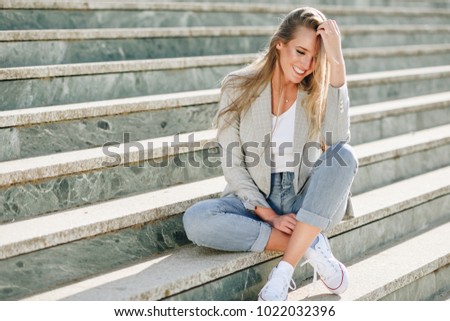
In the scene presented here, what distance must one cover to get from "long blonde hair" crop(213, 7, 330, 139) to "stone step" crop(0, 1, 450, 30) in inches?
62.1

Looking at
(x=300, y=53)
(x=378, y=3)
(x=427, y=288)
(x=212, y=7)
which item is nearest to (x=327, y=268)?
(x=427, y=288)

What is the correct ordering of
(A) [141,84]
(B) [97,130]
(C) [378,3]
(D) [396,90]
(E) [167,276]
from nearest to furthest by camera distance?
1. (E) [167,276]
2. (B) [97,130]
3. (A) [141,84]
4. (D) [396,90]
5. (C) [378,3]

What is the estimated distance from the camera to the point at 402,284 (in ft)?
10.7

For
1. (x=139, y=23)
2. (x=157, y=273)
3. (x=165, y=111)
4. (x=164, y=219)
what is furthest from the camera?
(x=139, y=23)

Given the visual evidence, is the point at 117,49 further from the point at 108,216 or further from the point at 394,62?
the point at 394,62

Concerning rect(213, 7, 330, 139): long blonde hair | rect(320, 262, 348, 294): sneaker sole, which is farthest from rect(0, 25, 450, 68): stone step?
rect(320, 262, 348, 294): sneaker sole

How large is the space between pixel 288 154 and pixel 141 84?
121cm

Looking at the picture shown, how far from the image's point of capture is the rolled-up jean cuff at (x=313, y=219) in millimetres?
2893

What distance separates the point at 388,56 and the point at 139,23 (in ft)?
6.98

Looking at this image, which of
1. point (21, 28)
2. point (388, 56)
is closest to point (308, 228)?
point (21, 28)

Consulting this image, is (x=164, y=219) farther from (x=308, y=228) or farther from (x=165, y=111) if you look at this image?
(x=165, y=111)

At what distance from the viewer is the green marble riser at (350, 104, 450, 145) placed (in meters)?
4.48

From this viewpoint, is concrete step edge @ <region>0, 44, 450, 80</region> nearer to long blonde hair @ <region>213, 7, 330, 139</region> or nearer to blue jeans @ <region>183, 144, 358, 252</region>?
long blonde hair @ <region>213, 7, 330, 139</region>

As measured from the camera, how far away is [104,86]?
3875 millimetres
